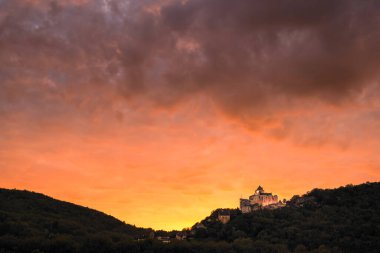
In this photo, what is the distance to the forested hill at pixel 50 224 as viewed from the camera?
94.1 meters

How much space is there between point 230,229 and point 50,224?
41930 mm

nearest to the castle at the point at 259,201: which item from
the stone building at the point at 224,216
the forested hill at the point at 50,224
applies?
the stone building at the point at 224,216

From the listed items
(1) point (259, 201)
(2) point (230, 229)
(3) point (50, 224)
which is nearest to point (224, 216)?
(2) point (230, 229)

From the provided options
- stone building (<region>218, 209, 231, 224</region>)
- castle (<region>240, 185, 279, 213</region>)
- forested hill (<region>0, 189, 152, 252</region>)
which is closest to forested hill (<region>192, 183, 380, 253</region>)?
stone building (<region>218, 209, 231, 224</region>)

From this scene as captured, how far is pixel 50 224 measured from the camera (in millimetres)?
115250

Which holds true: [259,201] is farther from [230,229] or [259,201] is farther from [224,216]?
[230,229]

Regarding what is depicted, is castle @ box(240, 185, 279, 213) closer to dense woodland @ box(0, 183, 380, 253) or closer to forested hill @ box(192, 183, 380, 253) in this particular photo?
dense woodland @ box(0, 183, 380, 253)

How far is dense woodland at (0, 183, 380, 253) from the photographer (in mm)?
95438

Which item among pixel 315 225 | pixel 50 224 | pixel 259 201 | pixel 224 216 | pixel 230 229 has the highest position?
pixel 259 201

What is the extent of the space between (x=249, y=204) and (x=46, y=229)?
74062 mm

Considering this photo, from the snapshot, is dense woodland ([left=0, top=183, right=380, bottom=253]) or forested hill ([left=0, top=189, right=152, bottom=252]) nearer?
forested hill ([left=0, top=189, right=152, bottom=252])

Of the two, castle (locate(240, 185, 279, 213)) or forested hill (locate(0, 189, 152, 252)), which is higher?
castle (locate(240, 185, 279, 213))

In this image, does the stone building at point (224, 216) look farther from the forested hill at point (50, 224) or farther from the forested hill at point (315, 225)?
the forested hill at point (50, 224)

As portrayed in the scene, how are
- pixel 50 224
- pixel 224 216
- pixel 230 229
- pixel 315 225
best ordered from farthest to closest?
pixel 224 216
pixel 230 229
pixel 50 224
pixel 315 225
